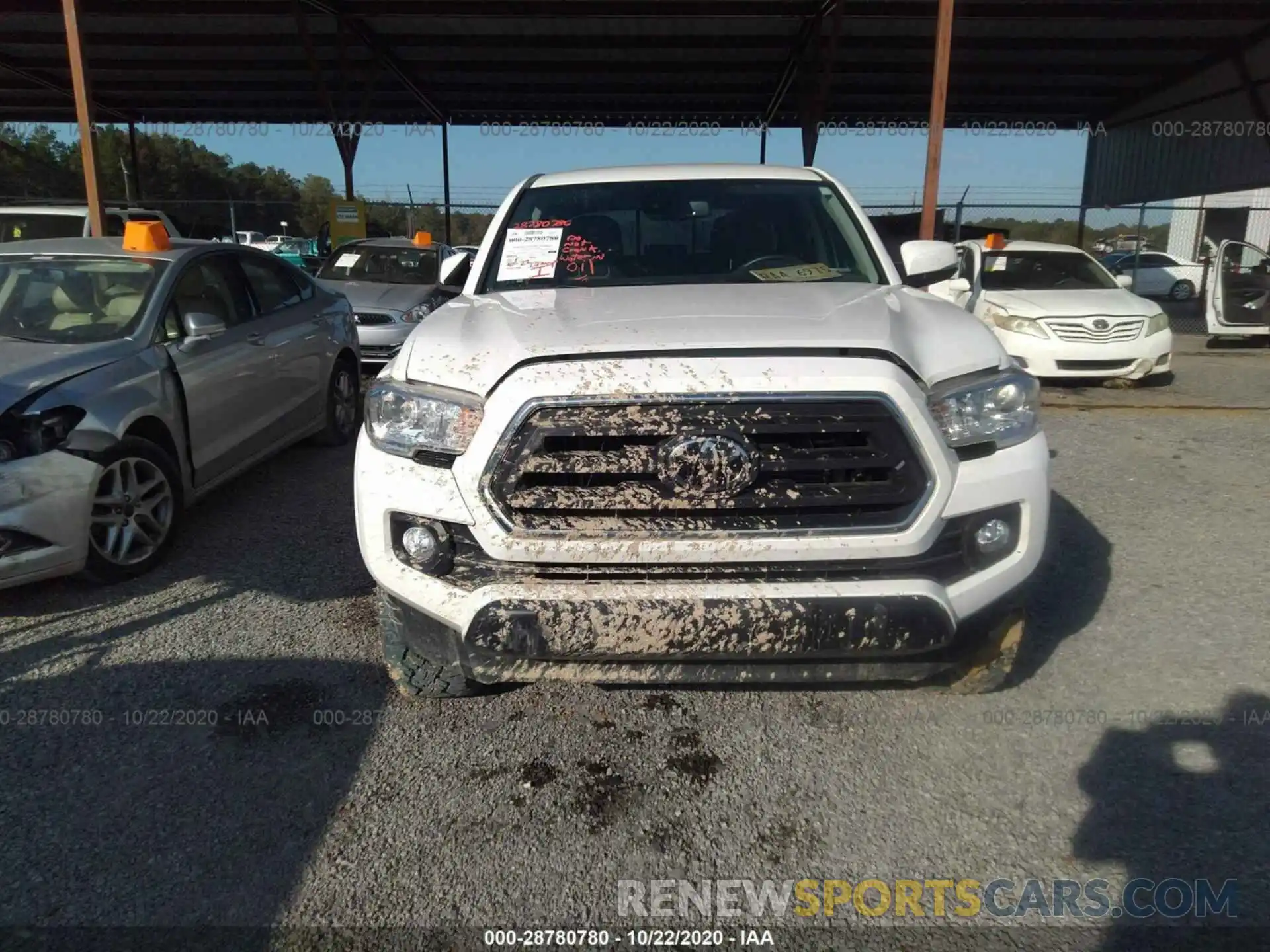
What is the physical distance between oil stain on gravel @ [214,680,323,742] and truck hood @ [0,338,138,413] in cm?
170

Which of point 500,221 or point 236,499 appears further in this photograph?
point 236,499

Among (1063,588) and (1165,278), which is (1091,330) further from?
(1165,278)

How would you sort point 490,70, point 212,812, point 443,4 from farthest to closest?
point 490,70, point 443,4, point 212,812

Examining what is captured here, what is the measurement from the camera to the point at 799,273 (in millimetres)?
3602

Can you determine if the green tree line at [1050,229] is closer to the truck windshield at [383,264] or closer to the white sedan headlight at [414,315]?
the truck windshield at [383,264]

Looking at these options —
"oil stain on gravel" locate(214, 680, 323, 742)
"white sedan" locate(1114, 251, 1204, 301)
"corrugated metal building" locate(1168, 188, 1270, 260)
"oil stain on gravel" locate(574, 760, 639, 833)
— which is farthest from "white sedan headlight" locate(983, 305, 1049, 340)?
"corrugated metal building" locate(1168, 188, 1270, 260)

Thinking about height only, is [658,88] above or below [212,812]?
above

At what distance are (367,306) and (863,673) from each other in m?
8.41

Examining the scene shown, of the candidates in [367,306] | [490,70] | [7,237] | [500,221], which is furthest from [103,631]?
[490,70]

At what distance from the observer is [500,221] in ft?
13.5

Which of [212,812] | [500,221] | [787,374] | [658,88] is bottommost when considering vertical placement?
[212,812]

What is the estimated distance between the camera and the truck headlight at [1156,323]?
29.7 feet

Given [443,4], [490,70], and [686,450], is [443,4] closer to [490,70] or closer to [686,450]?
[490,70]

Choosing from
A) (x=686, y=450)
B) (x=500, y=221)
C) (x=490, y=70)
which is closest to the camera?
(x=686, y=450)
